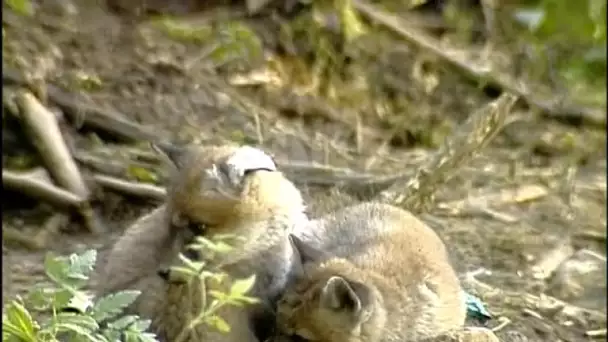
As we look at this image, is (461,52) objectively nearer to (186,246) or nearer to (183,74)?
(183,74)

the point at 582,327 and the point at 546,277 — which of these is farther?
the point at 546,277

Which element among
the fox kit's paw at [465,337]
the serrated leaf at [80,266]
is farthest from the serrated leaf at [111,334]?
the fox kit's paw at [465,337]

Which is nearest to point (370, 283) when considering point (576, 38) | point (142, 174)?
point (142, 174)

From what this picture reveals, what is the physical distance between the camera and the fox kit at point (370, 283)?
3090 millimetres

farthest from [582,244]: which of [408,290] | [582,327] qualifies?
[408,290]

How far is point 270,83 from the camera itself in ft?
23.0

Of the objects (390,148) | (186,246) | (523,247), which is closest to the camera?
(186,246)

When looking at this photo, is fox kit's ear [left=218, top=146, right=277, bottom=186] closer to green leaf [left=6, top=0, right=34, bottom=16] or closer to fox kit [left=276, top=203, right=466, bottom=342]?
Answer: fox kit [left=276, top=203, right=466, bottom=342]

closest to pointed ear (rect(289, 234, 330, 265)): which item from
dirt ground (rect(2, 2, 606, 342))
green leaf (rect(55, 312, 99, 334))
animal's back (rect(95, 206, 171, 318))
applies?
animal's back (rect(95, 206, 171, 318))

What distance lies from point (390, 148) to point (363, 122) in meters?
0.38

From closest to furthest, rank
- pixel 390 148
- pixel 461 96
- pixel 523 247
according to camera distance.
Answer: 1. pixel 523 247
2. pixel 390 148
3. pixel 461 96

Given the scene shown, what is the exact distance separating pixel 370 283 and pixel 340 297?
219 millimetres

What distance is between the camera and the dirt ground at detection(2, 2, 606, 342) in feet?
15.4

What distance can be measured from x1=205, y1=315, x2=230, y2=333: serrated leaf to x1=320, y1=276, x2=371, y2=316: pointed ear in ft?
0.79
